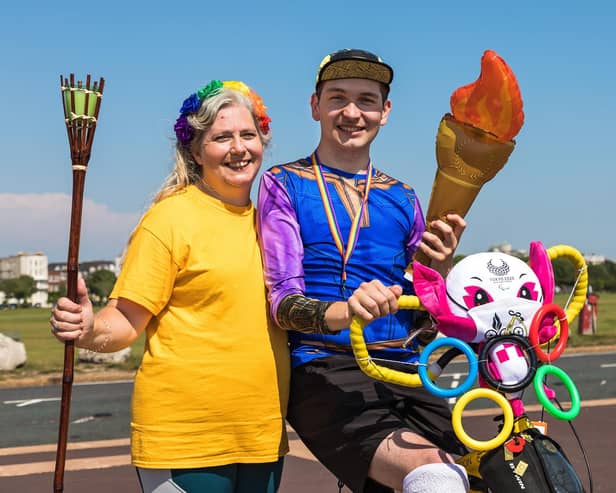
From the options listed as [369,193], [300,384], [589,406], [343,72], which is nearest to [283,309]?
[300,384]

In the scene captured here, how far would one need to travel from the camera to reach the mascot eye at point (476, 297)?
8.32ft

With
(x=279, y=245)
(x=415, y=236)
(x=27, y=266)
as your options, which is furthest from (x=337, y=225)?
(x=27, y=266)

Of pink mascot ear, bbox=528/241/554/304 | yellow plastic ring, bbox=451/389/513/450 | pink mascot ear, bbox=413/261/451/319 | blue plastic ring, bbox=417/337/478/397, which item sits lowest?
yellow plastic ring, bbox=451/389/513/450

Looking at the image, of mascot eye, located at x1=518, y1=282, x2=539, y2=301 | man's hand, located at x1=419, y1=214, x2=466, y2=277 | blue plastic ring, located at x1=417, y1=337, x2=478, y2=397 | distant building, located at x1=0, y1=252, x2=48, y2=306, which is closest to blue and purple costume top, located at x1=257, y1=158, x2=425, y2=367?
man's hand, located at x1=419, y1=214, x2=466, y2=277

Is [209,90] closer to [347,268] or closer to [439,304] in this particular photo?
[347,268]

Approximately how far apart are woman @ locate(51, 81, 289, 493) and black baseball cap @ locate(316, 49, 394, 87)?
608 millimetres

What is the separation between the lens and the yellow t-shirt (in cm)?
281

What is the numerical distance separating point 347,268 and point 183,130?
0.79 m

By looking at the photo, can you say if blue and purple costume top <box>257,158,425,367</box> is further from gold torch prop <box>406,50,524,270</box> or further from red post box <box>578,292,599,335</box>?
red post box <box>578,292,599,335</box>

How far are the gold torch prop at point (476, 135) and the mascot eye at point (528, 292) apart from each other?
1.10 ft

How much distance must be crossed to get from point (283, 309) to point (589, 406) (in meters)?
7.06

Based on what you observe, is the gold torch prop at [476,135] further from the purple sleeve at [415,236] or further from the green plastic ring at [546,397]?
the green plastic ring at [546,397]

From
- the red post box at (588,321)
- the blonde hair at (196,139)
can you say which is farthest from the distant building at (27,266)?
the blonde hair at (196,139)

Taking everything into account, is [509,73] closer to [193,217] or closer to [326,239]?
[326,239]
